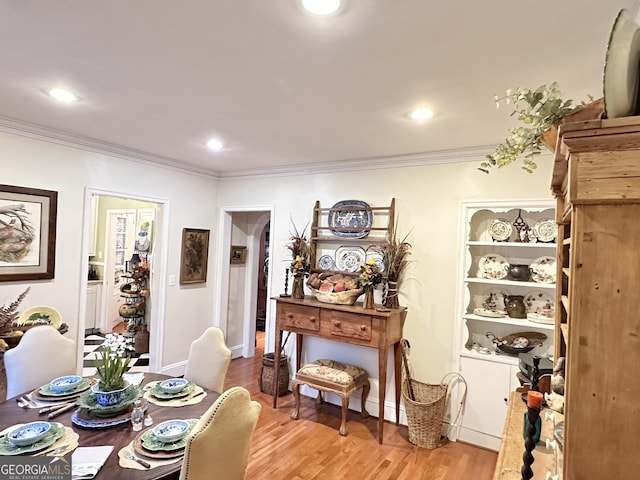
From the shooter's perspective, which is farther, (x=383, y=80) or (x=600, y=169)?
(x=383, y=80)

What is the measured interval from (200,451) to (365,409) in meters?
2.53

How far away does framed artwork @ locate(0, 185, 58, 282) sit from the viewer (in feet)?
9.77

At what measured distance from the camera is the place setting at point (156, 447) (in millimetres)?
1537

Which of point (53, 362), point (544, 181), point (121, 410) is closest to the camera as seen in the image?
point (121, 410)

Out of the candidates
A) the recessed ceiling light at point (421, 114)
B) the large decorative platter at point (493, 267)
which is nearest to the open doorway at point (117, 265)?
the recessed ceiling light at point (421, 114)

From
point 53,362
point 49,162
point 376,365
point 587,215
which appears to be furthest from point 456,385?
point 49,162

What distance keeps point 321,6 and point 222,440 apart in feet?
5.67

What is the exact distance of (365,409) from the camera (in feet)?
11.9

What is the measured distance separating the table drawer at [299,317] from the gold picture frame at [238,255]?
5.46 ft

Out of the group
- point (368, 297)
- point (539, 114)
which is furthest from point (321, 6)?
point (368, 297)

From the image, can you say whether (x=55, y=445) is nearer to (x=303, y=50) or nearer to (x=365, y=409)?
(x=303, y=50)

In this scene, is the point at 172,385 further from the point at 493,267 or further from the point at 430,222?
the point at 493,267

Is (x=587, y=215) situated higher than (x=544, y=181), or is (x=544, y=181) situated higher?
(x=544, y=181)

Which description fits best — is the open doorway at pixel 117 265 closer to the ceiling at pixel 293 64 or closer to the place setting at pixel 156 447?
the ceiling at pixel 293 64
